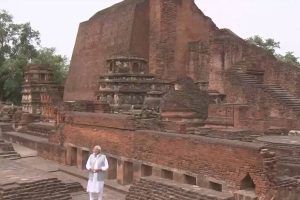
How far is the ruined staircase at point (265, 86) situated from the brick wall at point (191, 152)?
4.98 metres

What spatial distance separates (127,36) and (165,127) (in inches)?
398

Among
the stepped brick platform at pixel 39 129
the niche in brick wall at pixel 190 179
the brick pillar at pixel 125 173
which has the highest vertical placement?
the stepped brick platform at pixel 39 129

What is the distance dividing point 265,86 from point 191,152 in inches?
257

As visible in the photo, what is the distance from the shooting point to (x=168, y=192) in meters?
7.64

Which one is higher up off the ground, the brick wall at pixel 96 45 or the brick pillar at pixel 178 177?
the brick wall at pixel 96 45

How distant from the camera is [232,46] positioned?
16.5m

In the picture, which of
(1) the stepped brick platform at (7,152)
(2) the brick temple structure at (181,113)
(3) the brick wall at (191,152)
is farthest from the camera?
(1) the stepped brick platform at (7,152)

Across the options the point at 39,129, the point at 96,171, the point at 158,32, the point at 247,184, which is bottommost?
the point at 247,184

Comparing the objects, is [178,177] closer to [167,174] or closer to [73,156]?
[167,174]

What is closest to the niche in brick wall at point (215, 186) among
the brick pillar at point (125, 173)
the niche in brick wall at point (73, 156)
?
the brick pillar at point (125, 173)

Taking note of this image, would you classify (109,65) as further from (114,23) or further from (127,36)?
(114,23)

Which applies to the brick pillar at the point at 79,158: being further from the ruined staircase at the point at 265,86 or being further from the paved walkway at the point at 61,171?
the ruined staircase at the point at 265,86

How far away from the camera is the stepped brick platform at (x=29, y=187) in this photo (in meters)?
7.50

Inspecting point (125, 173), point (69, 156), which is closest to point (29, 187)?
point (125, 173)
